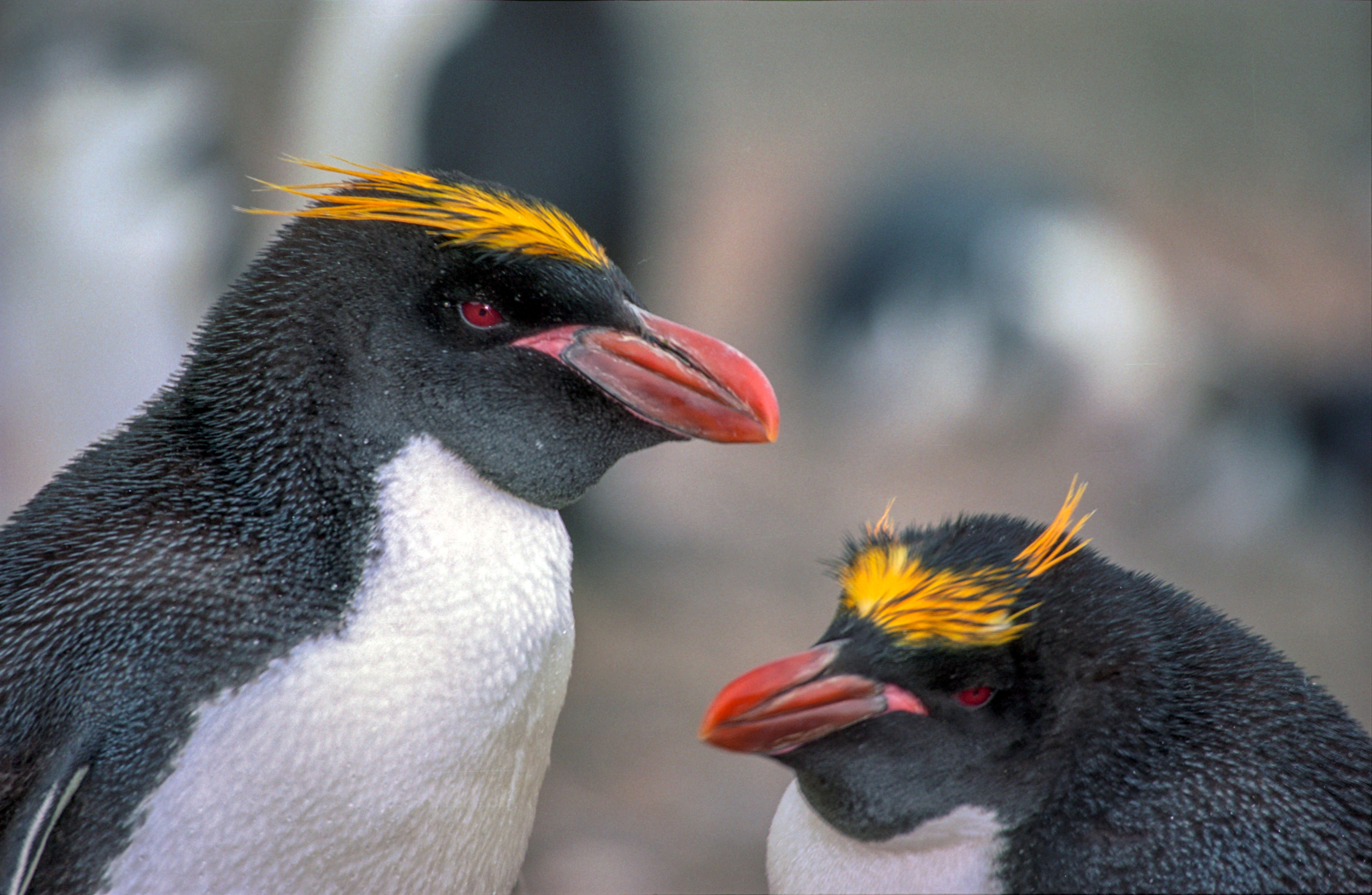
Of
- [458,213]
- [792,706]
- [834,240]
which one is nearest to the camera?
[792,706]

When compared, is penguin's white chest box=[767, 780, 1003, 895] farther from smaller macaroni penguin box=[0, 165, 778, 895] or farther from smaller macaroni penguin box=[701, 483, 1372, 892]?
smaller macaroni penguin box=[0, 165, 778, 895]

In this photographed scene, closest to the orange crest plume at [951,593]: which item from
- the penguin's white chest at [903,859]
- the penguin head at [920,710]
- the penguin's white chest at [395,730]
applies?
the penguin head at [920,710]

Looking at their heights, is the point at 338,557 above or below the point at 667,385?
below

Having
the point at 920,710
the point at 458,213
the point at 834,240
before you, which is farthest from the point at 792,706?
the point at 834,240

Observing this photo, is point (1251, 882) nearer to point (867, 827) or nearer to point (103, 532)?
point (867, 827)

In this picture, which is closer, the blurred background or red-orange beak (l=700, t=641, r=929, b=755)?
red-orange beak (l=700, t=641, r=929, b=755)

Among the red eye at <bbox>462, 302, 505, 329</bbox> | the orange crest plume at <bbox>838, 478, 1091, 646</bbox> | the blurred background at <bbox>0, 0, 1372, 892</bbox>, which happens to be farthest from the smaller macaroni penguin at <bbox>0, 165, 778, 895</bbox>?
the blurred background at <bbox>0, 0, 1372, 892</bbox>

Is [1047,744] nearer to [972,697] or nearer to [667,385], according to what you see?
[972,697]

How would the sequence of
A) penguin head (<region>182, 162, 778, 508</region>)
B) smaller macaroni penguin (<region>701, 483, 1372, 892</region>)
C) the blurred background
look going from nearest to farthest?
smaller macaroni penguin (<region>701, 483, 1372, 892</region>) → penguin head (<region>182, 162, 778, 508</region>) → the blurred background

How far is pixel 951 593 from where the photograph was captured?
73cm

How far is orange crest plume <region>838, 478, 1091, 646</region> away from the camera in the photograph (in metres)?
0.72

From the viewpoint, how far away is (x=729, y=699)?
705mm

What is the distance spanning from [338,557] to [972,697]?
399 mm

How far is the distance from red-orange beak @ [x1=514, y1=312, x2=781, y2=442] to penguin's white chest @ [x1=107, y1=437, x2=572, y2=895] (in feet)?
0.35
